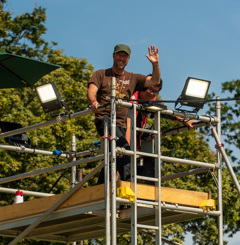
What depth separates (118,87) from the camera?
8242 mm

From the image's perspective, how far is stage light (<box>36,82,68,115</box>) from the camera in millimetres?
8516

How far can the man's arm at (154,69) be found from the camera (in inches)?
308

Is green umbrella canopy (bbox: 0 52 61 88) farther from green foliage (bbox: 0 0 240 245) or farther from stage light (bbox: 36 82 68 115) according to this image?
green foliage (bbox: 0 0 240 245)

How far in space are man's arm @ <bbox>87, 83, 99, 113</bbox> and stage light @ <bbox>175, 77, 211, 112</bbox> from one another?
1.00 metres

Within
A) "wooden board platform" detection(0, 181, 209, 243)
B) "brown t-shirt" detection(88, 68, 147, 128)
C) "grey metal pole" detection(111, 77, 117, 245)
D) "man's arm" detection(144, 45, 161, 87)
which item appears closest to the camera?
"grey metal pole" detection(111, 77, 117, 245)

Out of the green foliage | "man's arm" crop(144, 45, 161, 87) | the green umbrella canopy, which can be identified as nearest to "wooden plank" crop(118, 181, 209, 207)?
"man's arm" crop(144, 45, 161, 87)

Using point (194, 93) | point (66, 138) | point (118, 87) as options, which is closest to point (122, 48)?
point (118, 87)

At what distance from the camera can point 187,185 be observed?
25156mm

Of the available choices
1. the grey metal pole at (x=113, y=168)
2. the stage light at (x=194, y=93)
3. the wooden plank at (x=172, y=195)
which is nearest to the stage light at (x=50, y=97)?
the grey metal pole at (x=113, y=168)

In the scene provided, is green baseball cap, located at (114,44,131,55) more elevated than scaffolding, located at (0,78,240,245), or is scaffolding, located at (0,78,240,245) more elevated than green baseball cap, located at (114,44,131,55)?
green baseball cap, located at (114,44,131,55)

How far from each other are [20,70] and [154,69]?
302cm

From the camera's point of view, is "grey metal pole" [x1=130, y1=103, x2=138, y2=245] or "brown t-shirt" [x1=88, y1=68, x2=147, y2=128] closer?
"grey metal pole" [x1=130, y1=103, x2=138, y2=245]

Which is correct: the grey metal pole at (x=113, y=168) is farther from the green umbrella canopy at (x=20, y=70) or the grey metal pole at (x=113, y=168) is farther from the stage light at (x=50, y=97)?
the green umbrella canopy at (x=20, y=70)

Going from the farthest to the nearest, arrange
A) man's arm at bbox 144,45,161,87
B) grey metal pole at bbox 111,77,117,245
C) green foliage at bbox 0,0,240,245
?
green foliage at bbox 0,0,240,245 → man's arm at bbox 144,45,161,87 → grey metal pole at bbox 111,77,117,245
